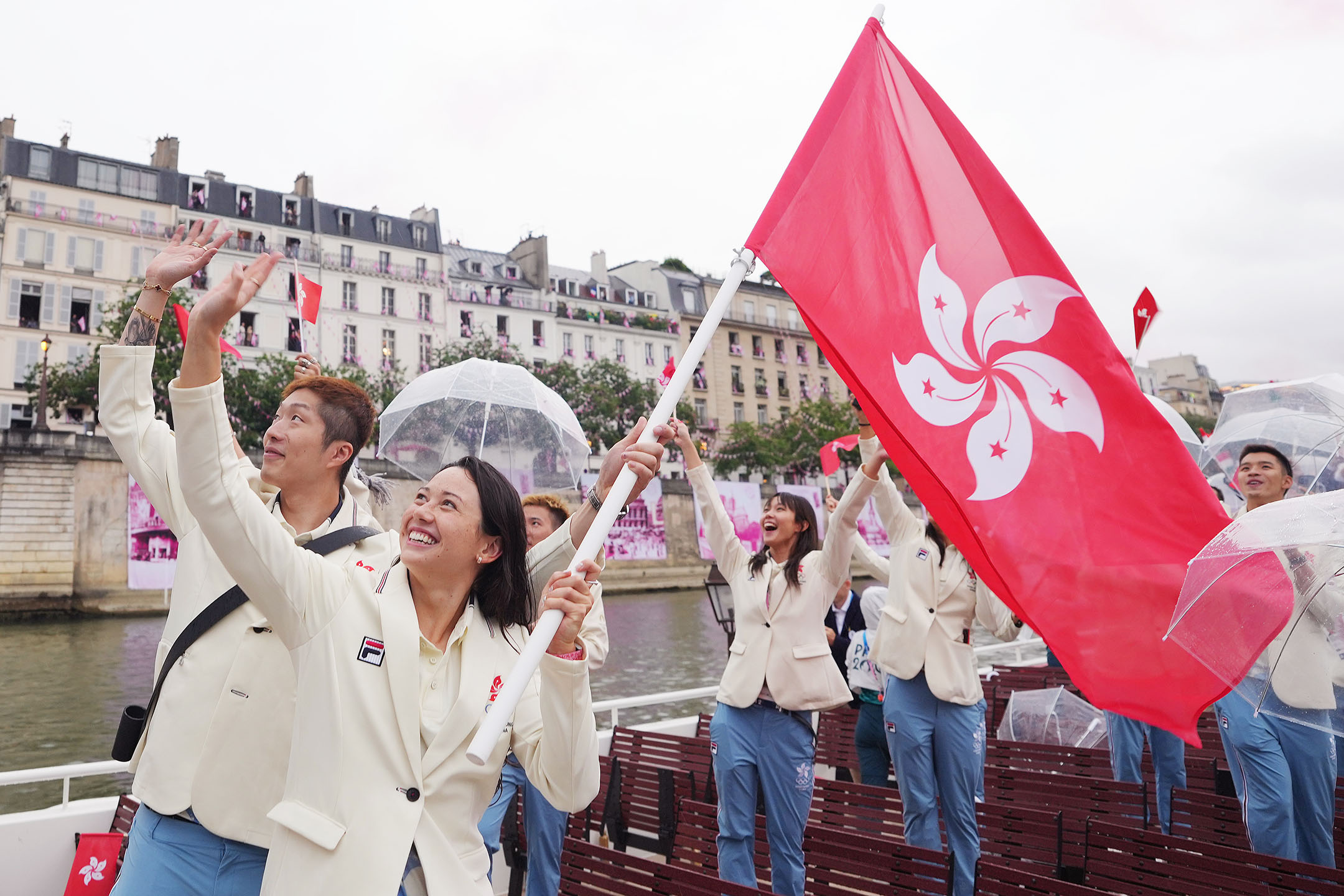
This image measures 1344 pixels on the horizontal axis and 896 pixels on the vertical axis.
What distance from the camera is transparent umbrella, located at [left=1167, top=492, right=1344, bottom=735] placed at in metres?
2.34

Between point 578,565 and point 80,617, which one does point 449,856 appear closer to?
point 578,565

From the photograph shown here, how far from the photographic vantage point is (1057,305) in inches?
132

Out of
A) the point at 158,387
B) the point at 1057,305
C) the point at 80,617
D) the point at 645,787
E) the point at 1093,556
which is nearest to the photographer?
the point at 1093,556

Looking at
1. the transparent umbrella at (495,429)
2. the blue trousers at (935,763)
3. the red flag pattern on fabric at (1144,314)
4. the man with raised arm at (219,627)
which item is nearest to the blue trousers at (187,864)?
the man with raised arm at (219,627)

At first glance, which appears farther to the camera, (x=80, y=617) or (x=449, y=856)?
(x=80, y=617)

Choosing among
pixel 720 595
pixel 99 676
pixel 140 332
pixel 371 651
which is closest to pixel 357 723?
pixel 371 651

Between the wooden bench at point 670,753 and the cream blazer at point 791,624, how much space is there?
1.39 meters

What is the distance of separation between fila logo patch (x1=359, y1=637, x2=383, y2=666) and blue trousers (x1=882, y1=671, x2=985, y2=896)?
350 cm

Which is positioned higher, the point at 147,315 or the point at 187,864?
the point at 147,315

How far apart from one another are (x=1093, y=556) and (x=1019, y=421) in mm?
502

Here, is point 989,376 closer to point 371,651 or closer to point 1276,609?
point 1276,609

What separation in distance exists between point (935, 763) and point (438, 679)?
11.6 feet

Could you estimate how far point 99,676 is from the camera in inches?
705

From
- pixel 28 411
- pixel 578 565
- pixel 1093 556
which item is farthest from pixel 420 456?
pixel 28 411
